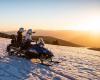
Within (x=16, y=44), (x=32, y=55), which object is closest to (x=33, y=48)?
(x=32, y=55)

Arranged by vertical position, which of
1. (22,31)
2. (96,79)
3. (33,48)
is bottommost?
(96,79)

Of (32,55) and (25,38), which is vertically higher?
(25,38)

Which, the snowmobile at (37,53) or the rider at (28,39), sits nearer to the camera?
the snowmobile at (37,53)

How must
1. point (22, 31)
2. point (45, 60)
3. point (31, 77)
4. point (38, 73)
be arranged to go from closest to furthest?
point (31, 77)
point (38, 73)
point (45, 60)
point (22, 31)

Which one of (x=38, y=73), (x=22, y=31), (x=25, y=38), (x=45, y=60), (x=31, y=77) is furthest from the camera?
(x=22, y=31)

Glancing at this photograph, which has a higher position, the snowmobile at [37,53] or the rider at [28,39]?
the rider at [28,39]

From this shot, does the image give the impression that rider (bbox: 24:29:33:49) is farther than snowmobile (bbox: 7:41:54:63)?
Yes

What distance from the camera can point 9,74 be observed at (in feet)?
46.9

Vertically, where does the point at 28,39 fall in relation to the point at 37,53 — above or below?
above

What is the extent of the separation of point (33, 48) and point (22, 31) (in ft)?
11.8

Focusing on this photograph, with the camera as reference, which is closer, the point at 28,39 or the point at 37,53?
the point at 37,53

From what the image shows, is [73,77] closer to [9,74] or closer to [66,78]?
[66,78]

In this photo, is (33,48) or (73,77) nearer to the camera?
(73,77)

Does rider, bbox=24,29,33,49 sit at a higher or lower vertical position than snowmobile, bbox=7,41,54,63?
higher
